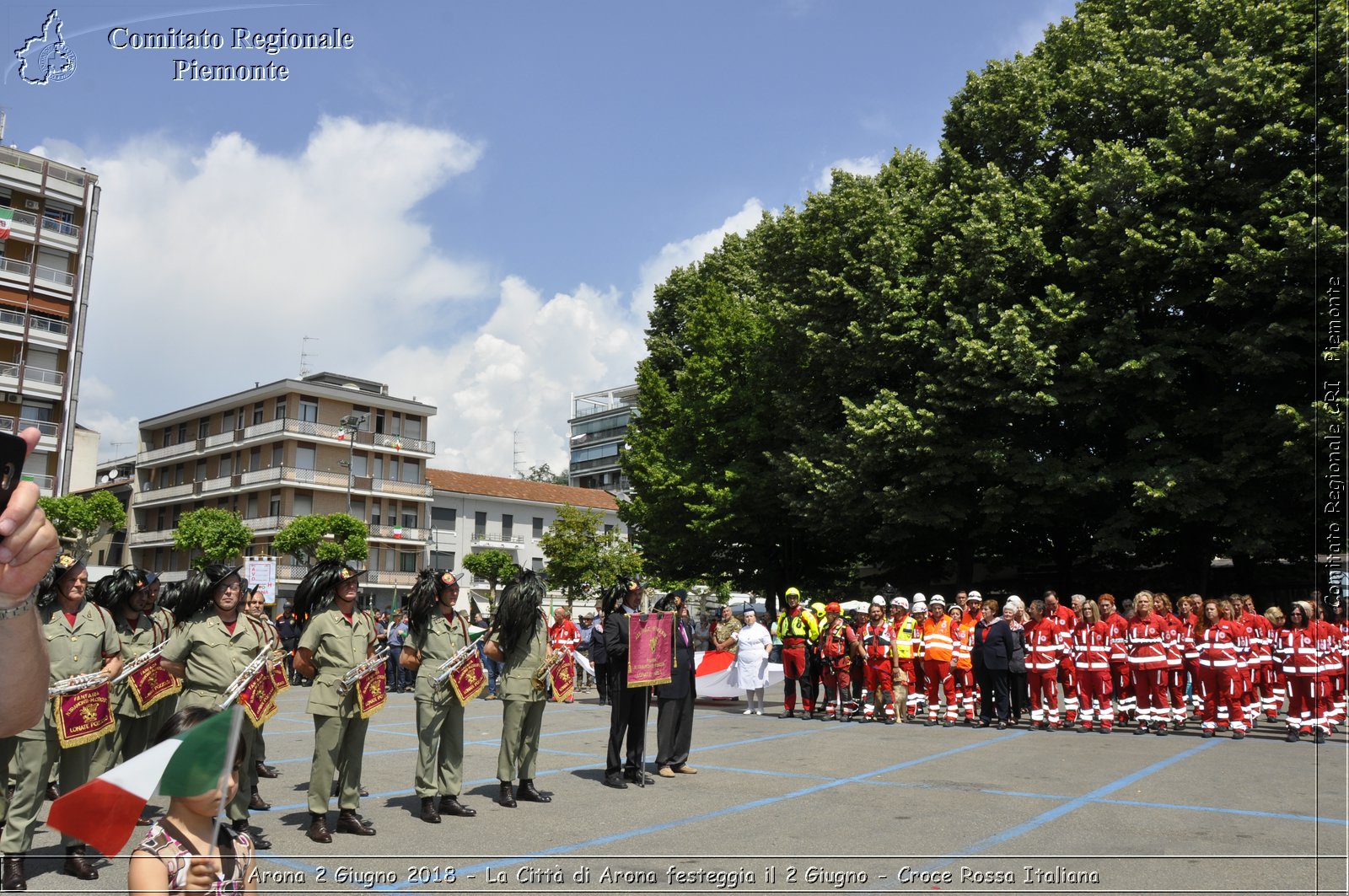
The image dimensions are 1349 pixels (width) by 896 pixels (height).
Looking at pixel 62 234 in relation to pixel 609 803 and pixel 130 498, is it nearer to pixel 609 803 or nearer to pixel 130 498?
pixel 130 498

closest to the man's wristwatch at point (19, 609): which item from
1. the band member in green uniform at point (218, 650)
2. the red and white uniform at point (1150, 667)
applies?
the band member in green uniform at point (218, 650)

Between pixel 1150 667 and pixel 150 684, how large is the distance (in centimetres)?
1400

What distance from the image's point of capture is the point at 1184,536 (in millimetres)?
25016

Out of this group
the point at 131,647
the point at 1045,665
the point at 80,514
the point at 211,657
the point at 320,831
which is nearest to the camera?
the point at 320,831

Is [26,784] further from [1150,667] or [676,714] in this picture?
[1150,667]

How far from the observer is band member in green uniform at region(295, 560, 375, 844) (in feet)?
26.7

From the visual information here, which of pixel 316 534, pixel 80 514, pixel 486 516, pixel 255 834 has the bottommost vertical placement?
pixel 255 834

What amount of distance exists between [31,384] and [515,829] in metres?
55.4

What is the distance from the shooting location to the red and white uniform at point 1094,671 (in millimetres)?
16109

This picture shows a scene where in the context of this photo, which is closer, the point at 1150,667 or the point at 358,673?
the point at 358,673

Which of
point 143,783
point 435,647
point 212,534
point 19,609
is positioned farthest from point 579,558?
point 19,609

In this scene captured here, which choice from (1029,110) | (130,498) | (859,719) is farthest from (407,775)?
(130,498)

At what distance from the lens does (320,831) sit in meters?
7.98

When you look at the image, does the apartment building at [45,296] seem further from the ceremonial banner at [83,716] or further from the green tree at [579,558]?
the ceremonial banner at [83,716]
